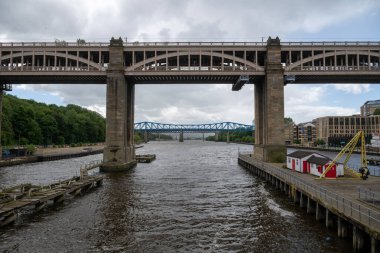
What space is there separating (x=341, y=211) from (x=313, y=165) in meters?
19.5

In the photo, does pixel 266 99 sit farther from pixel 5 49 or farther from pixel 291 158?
pixel 5 49

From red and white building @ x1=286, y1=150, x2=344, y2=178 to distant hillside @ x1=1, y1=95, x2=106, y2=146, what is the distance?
8068 cm

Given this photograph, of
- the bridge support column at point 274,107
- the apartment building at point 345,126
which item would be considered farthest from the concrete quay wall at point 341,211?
the apartment building at point 345,126

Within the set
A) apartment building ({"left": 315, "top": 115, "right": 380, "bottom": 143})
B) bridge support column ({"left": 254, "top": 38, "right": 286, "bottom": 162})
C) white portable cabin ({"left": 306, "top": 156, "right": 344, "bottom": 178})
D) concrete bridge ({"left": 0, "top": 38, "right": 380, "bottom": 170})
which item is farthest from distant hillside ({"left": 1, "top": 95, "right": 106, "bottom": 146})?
apartment building ({"left": 315, "top": 115, "right": 380, "bottom": 143})

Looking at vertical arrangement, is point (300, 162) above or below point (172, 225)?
above

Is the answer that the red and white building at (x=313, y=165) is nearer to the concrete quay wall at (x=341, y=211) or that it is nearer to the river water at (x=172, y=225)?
the concrete quay wall at (x=341, y=211)

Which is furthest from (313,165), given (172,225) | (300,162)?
(172,225)

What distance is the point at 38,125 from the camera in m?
108

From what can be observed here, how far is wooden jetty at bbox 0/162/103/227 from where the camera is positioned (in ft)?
71.4

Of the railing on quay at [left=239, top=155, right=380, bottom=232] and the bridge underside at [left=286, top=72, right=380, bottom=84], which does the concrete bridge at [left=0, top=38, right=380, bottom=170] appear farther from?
the railing on quay at [left=239, top=155, right=380, bottom=232]

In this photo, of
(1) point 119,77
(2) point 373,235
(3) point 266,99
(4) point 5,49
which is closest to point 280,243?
(2) point 373,235

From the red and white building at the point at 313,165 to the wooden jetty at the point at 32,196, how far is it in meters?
26.6

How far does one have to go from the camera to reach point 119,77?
5609 cm

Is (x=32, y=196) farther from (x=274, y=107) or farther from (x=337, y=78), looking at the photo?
(x=337, y=78)
